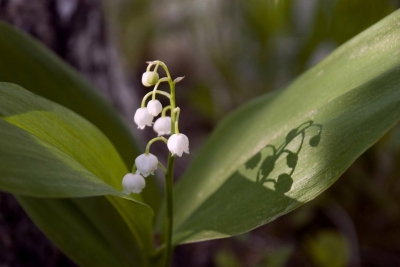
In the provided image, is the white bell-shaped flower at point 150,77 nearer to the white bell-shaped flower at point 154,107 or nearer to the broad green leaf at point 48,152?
the white bell-shaped flower at point 154,107

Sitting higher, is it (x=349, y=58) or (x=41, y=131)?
(x=349, y=58)

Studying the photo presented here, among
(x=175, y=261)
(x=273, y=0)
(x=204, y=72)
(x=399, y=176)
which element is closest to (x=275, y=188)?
(x=175, y=261)

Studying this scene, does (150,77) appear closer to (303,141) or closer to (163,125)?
(163,125)

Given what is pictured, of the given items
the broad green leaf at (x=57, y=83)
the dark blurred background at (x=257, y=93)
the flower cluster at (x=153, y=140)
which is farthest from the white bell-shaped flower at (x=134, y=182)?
the dark blurred background at (x=257, y=93)

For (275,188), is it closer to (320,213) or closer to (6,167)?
(6,167)

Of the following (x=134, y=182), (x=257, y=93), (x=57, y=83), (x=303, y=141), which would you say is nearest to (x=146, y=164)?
(x=134, y=182)

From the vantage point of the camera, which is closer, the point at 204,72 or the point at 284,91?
the point at 284,91

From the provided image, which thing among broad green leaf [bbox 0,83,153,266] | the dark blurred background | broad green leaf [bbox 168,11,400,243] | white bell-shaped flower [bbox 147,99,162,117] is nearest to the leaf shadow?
broad green leaf [bbox 168,11,400,243]
